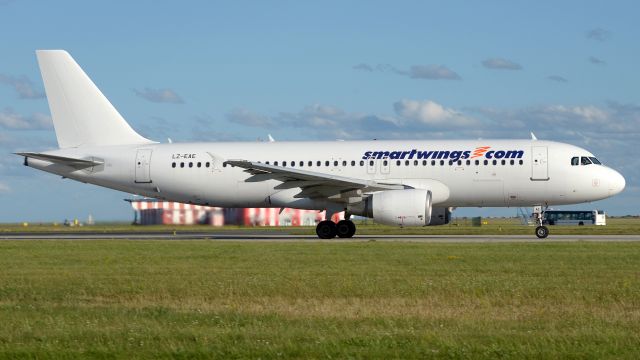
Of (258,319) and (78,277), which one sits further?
(78,277)

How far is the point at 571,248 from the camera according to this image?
29.4 meters

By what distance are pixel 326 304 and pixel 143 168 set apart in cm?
2827

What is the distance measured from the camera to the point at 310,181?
125 ft

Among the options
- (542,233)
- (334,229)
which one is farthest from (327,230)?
(542,233)

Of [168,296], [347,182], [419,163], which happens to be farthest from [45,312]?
[419,163]

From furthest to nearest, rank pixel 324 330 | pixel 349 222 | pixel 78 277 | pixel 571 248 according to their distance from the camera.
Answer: pixel 349 222 → pixel 571 248 → pixel 78 277 → pixel 324 330

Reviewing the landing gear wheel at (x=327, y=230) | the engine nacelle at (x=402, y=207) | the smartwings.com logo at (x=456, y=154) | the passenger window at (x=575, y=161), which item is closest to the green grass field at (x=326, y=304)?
the engine nacelle at (x=402, y=207)

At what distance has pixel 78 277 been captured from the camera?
826 inches

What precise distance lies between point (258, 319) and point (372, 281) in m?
5.97

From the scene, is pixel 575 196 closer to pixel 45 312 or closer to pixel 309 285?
pixel 309 285

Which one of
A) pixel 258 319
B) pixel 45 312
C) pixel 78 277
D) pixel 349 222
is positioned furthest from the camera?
pixel 349 222

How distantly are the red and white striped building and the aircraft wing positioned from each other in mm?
9332

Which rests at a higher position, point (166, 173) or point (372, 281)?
point (166, 173)

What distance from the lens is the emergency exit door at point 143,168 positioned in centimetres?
4256
